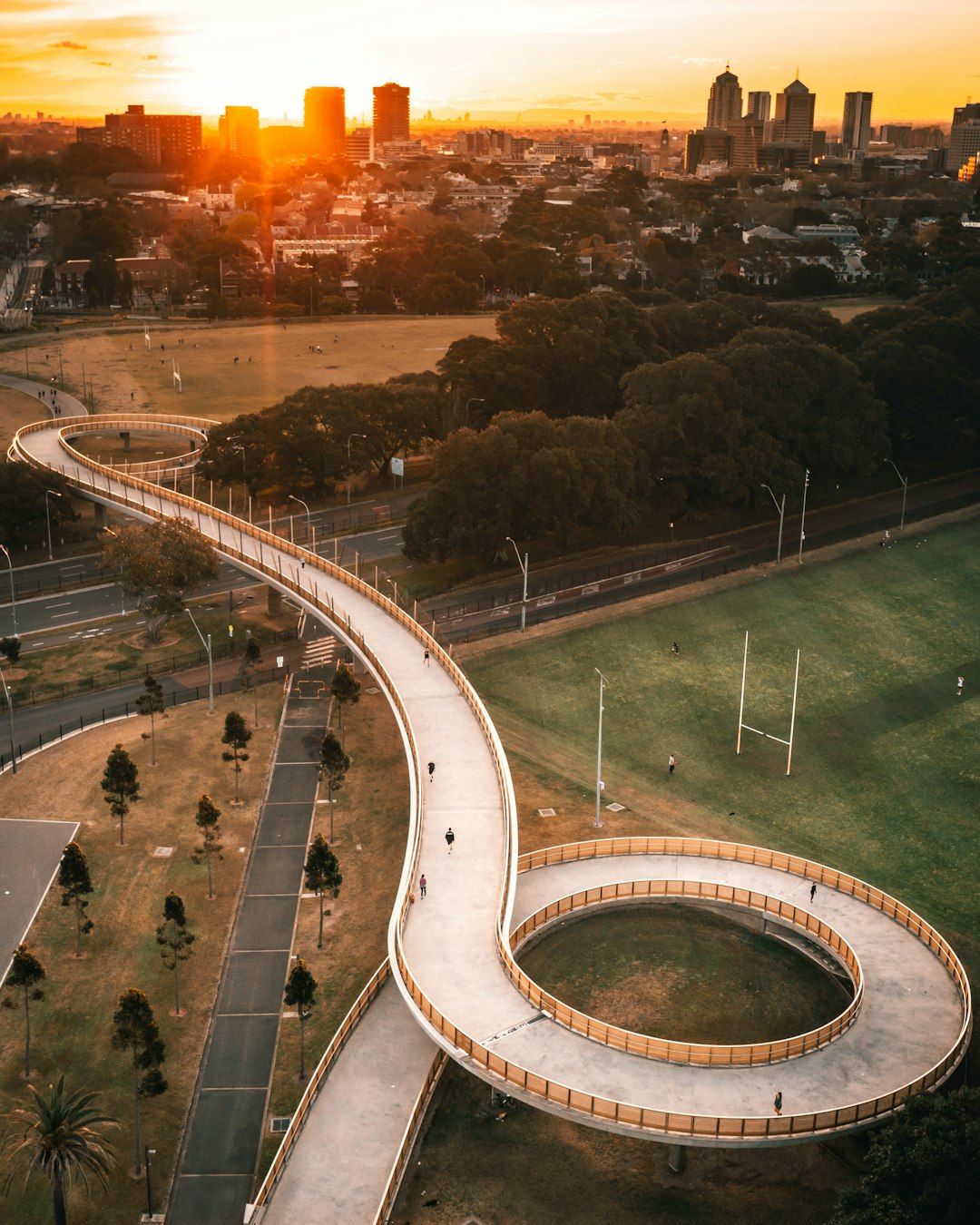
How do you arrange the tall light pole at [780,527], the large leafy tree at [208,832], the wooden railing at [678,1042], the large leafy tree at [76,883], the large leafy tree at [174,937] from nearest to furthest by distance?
the wooden railing at [678,1042] → the large leafy tree at [174,937] → the large leafy tree at [76,883] → the large leafy tree at [208,832] → the tall light pole at [780,527]

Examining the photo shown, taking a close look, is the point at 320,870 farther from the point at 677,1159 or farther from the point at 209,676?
the point at 209,676

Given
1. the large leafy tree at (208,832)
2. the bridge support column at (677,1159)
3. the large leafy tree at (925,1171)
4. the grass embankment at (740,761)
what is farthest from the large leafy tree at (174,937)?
the large leafy tree at (925,1171)

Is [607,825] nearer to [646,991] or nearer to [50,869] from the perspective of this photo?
[646,991]

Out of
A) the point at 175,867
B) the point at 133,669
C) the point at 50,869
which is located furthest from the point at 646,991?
the point at 133,669

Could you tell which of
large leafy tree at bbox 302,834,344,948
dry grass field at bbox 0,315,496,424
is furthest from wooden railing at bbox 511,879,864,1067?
dry grass field at bbox 0,315,496,424

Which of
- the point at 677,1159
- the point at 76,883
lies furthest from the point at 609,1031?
the point at 76,883

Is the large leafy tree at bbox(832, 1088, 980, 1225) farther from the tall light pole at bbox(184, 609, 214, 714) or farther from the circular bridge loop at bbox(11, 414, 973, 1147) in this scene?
the tall light pole at bbox(184, 609, 214, 714)

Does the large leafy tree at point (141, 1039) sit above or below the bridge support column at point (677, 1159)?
above

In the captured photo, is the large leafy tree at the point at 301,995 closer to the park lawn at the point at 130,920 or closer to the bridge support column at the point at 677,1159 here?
the park lawn at the point at 130,920
